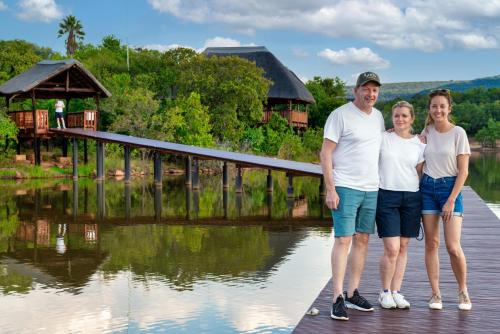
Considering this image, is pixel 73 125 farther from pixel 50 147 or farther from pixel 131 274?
pixel 131 274

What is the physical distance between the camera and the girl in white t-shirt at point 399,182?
191 inches

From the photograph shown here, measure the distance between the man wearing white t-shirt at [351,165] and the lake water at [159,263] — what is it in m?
1.47

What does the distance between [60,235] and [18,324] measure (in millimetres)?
5384

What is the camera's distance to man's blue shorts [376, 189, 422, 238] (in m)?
4.86

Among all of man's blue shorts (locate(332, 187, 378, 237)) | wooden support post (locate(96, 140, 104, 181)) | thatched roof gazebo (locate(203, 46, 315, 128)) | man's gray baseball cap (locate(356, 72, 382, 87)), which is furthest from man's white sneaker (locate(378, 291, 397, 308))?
thatched roof gazebo (locate(203, 46, 315, 128))

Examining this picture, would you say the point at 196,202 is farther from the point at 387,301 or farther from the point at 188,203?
the point at 387,301

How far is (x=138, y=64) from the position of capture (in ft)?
113

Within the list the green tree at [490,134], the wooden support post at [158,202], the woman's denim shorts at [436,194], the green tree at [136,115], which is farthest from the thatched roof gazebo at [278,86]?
the woman's denim shorts at [436,194]

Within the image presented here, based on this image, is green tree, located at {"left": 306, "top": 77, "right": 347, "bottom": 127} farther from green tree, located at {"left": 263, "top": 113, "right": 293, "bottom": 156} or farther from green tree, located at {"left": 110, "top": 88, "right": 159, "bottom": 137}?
green tree, located at {"left": 110, "top": 88, "right": 159, "bottom": 137}

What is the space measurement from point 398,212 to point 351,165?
0.50 meters

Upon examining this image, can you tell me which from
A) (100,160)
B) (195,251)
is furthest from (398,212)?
(100,160)

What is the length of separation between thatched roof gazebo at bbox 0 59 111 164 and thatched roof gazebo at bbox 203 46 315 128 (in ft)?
32.7

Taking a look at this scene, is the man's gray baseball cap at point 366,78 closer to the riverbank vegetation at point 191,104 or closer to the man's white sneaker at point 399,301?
the man's white sneaker at point 399,301

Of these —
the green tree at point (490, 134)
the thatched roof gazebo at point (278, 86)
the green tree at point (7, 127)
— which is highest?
the thatched roof gazebo at point (278, 86)
